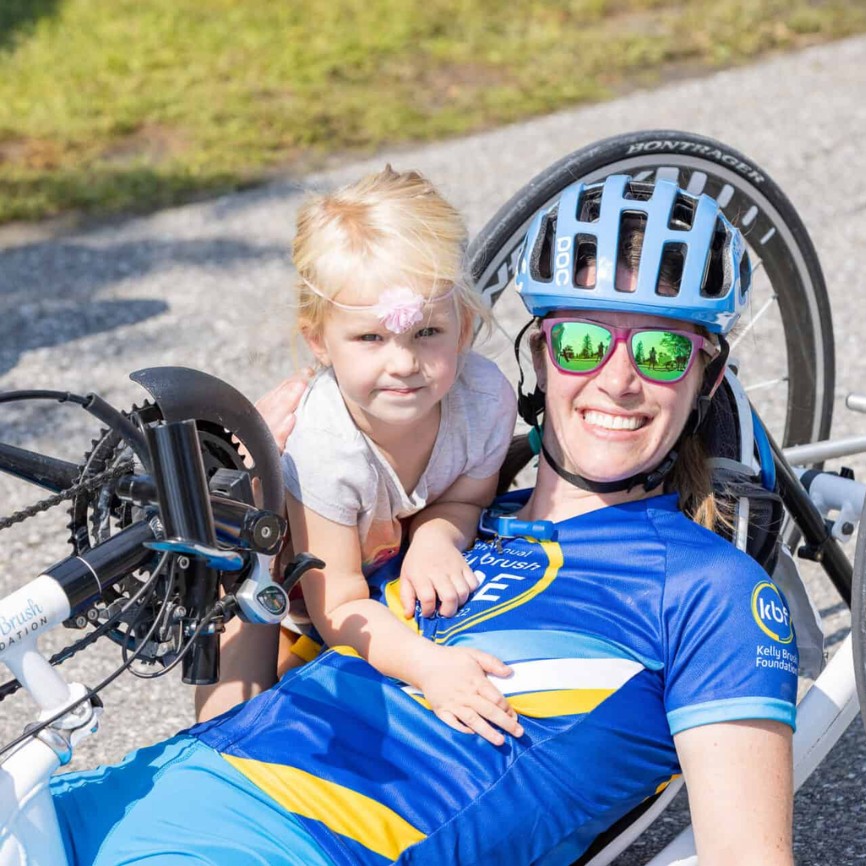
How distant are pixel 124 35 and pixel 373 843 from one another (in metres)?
7.87

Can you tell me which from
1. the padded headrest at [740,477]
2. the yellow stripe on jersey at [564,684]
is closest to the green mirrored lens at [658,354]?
the padded headrest at [740,477]

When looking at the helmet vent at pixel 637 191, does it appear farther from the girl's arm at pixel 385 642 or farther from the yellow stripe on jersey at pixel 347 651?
the yellow stripe on jersey at pixel 347 651

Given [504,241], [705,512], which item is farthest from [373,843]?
[504,241]

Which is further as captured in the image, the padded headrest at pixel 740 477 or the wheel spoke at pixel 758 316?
the wheel spoke at pixel 758 316

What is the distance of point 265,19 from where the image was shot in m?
9.07

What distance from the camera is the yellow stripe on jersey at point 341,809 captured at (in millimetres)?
1868

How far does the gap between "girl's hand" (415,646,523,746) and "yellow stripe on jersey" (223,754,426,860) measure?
0.16 metres

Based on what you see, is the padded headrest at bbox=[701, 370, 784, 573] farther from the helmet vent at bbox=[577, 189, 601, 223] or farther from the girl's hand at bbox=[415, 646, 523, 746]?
the girl's hand at bbox=[415, 646, 523, 746]

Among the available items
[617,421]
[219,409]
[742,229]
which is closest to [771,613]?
[617,421]

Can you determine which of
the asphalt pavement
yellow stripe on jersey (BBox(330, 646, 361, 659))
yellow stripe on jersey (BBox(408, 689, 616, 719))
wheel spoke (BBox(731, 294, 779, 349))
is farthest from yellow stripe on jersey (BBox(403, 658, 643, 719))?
wheel spoke (BBox(731, 294, 779, 349))

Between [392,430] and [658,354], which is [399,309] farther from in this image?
[658,354]

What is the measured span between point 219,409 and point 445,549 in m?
0.47

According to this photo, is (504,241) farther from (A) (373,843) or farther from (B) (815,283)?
(A) (373,843)

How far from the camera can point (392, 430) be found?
222cm
